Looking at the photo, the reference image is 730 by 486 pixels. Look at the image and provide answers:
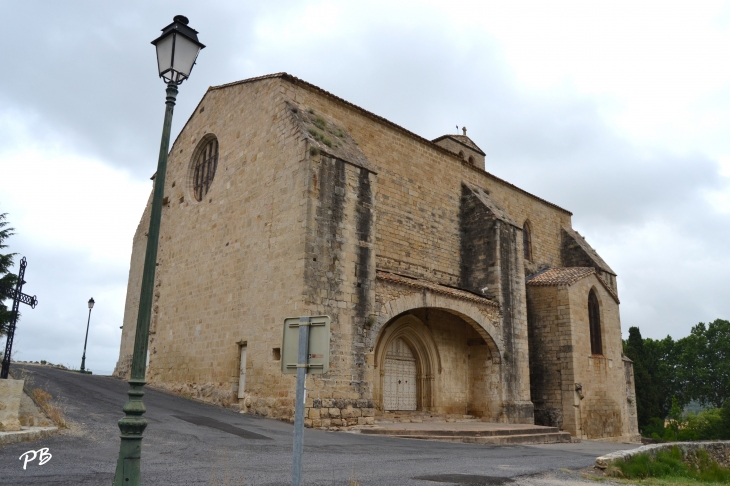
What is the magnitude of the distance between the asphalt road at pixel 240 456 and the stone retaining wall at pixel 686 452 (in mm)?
679

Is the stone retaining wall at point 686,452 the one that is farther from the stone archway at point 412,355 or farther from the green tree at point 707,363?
the green tree at point 707,363

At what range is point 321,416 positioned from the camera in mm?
11695

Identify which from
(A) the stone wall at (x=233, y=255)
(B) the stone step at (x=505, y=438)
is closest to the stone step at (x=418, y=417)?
(B) the stone step at (x=505, y=438)

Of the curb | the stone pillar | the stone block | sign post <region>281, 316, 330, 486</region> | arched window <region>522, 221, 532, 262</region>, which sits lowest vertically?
the curb

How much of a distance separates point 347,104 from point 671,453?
39.4 feet

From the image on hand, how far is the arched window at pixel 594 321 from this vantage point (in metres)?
20.9

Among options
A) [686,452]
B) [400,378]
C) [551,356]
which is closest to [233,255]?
[400,378]

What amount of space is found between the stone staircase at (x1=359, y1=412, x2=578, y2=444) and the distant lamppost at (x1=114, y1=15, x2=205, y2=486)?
26.7 ft

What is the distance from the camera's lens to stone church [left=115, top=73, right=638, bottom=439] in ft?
42.0

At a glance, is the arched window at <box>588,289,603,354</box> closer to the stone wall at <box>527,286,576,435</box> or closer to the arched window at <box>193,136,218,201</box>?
the stone wall at <box>527,286,576,435</box>

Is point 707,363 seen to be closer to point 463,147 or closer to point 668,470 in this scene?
point 463,147

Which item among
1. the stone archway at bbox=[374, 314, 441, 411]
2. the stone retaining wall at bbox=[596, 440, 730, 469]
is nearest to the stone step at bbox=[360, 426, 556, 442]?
the stone archway at bbox=[374, 314, 441, 411]

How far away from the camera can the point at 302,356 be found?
4.07m

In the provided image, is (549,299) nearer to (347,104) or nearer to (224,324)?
(347,104)
